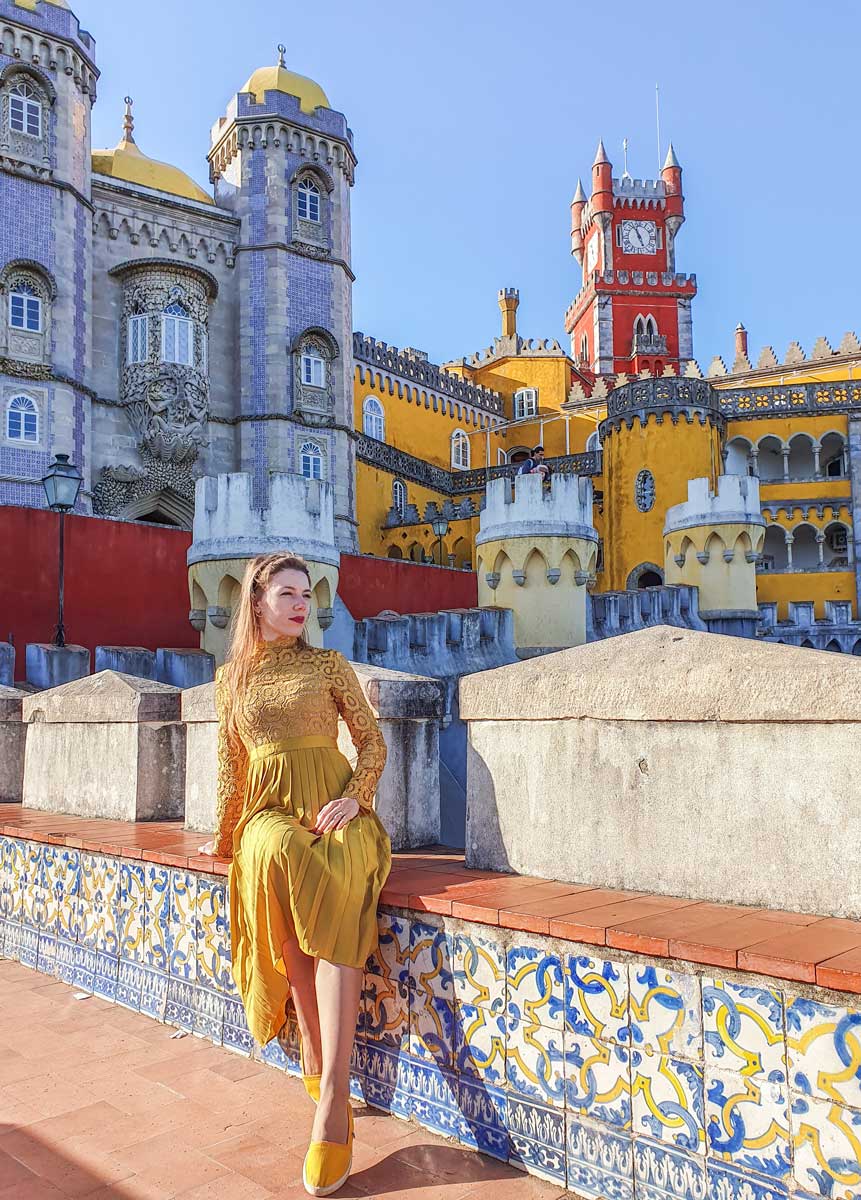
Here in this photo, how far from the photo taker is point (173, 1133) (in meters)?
3.24

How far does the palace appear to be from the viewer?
23.0 m

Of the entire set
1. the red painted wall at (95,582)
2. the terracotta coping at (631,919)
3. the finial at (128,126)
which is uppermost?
the finial at (128,126)

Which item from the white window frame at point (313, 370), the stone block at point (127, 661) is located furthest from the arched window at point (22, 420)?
the stone block at point (127, 661)

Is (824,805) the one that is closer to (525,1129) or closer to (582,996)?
(582,996)

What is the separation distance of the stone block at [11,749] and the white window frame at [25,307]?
18566mm

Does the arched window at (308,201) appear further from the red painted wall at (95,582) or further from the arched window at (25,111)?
the red painted wall at (95,582)

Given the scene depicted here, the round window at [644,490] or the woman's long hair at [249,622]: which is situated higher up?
the round window at [644,490]

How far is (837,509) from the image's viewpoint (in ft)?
106

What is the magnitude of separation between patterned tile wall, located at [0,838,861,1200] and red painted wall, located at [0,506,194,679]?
10.1 meters

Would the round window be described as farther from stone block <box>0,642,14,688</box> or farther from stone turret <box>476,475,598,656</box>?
stone block <box>0,642,14,688</box>

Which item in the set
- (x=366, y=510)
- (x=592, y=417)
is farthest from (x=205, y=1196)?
(x=592, y=417)

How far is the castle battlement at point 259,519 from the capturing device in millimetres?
13086

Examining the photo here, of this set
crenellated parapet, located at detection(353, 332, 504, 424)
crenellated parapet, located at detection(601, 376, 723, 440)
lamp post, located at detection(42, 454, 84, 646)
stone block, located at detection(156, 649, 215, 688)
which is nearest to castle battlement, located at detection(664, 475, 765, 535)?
crenellated parapet, located at detection(601, 376, 723, 440)

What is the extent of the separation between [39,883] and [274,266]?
24.4 m
